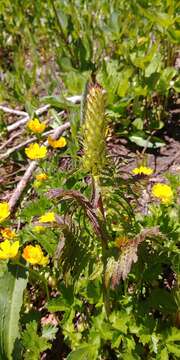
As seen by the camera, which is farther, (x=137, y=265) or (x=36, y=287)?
(x=36, y=287)

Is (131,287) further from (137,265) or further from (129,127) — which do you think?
(129,127)

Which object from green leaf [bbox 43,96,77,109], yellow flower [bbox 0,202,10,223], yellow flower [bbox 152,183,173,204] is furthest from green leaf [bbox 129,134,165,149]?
yellow flower [bbox 0,202,10,223]

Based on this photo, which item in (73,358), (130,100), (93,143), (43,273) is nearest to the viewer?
(93,143)

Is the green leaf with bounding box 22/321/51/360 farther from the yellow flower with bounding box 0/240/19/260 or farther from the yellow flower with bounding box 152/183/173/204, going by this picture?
the yellow flower with bounding box 152/183/173/204

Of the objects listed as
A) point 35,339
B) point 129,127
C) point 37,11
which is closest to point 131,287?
point 35,339

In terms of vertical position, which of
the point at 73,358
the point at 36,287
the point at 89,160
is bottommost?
the point at 73,358

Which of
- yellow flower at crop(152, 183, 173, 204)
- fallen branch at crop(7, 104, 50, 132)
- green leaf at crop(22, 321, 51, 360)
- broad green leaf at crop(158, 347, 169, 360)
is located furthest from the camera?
fallen branch at crop(7, 104, 50, 132)

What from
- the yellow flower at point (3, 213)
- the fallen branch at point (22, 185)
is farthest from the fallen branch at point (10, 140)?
the yellow flower at point (3, 213)
